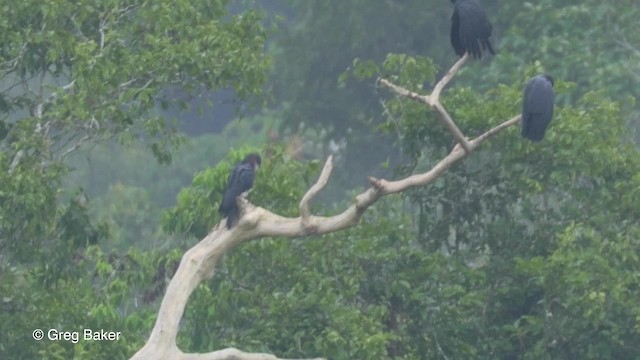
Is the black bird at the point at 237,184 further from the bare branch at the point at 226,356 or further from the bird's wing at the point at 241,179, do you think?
the bare branch at the point at 226,356

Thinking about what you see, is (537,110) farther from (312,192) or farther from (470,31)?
(312,192)

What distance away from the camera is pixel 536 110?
10.8 meters

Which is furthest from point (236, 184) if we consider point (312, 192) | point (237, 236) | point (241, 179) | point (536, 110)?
point (536, 110)

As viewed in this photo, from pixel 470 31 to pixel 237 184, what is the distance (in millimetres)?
1926

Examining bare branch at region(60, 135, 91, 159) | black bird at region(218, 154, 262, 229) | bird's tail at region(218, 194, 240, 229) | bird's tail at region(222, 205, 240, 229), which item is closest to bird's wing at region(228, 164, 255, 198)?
black bird at region(218, 154, 262, 229)

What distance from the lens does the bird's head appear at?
34.5ft

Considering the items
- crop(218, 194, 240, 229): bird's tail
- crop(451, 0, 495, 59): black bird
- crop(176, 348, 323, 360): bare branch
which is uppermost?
crop(451, 0, 495, 59): black bird

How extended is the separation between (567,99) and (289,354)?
6.77m

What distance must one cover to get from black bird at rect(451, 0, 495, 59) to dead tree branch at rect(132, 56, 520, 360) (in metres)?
1.76

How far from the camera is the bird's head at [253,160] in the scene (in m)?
10.5

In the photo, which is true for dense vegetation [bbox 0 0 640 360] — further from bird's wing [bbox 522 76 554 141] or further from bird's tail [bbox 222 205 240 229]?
bird's tail [bbox 222 205 240 229]

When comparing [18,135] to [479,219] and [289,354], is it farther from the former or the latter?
[479,219]

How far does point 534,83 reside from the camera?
431 inches

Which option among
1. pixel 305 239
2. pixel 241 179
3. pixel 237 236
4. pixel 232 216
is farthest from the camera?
pixel 305 239
